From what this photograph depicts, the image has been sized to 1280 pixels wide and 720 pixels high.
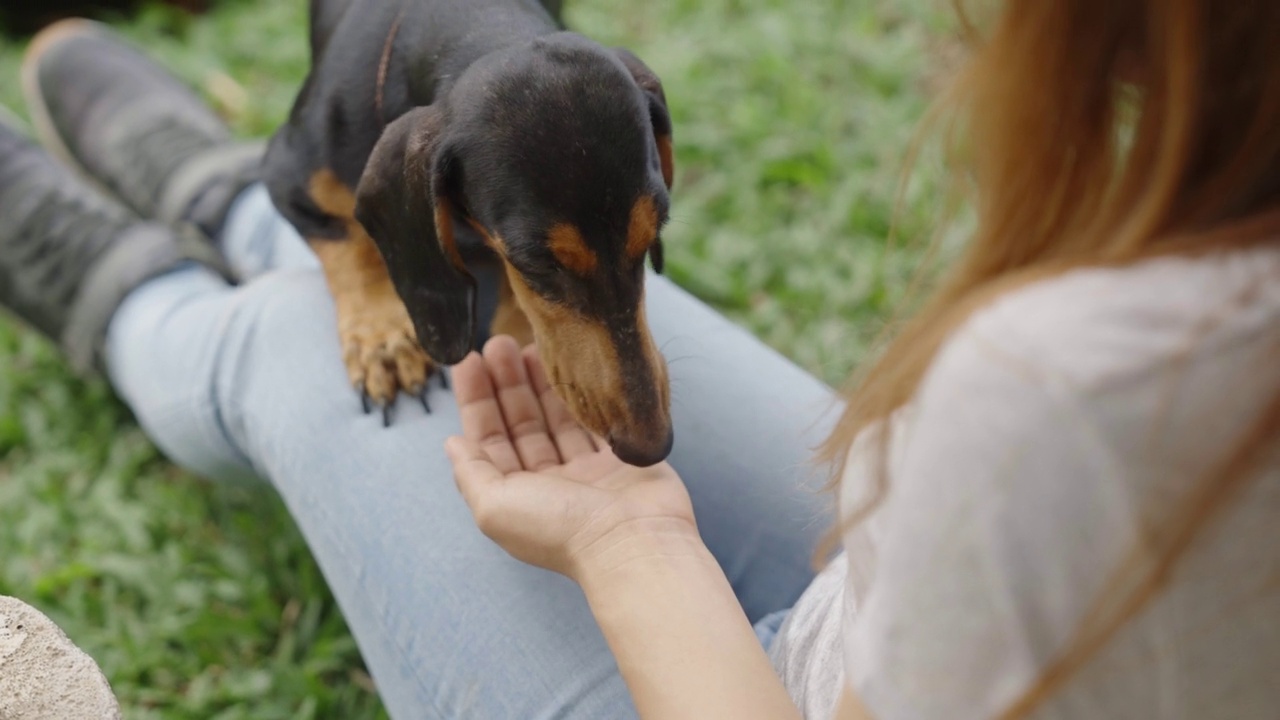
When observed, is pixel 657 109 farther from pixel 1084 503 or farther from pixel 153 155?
pixel 153 155

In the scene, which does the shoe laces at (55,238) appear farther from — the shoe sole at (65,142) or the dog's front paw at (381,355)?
the dog's front paw at (381,355)

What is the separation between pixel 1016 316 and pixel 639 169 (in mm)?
863

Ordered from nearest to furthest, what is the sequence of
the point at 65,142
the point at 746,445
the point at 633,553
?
1. the point at 633,553
2. the point at 746,445
3. the point at 65,142

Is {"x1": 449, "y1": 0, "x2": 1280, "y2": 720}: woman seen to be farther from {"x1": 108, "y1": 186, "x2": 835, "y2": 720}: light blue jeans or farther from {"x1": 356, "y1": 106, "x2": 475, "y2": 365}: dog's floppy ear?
{"x1": 356, "y1": 106, "x2": 475, "y2": 365}: dog's floppy ear

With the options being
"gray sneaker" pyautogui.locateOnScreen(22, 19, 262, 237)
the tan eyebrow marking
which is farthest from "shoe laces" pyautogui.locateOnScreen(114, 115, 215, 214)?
the tan eyebrow marking

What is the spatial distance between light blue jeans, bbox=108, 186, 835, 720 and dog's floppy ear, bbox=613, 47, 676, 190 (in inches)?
13.4

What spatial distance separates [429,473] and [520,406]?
17 cm

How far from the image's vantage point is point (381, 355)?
183cm

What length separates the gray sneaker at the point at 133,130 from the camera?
2723 millimetres

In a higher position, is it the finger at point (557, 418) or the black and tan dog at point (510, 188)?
the black and tan dog at point (510, 188)

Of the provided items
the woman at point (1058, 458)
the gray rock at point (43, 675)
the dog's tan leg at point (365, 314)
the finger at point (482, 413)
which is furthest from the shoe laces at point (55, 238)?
the woman at point (1058, 458)

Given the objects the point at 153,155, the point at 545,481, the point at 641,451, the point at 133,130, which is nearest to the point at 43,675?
the point at 545,481

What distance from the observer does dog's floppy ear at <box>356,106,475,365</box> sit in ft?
5.23

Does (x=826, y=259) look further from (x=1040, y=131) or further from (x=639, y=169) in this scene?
(x=1040, y=131)
